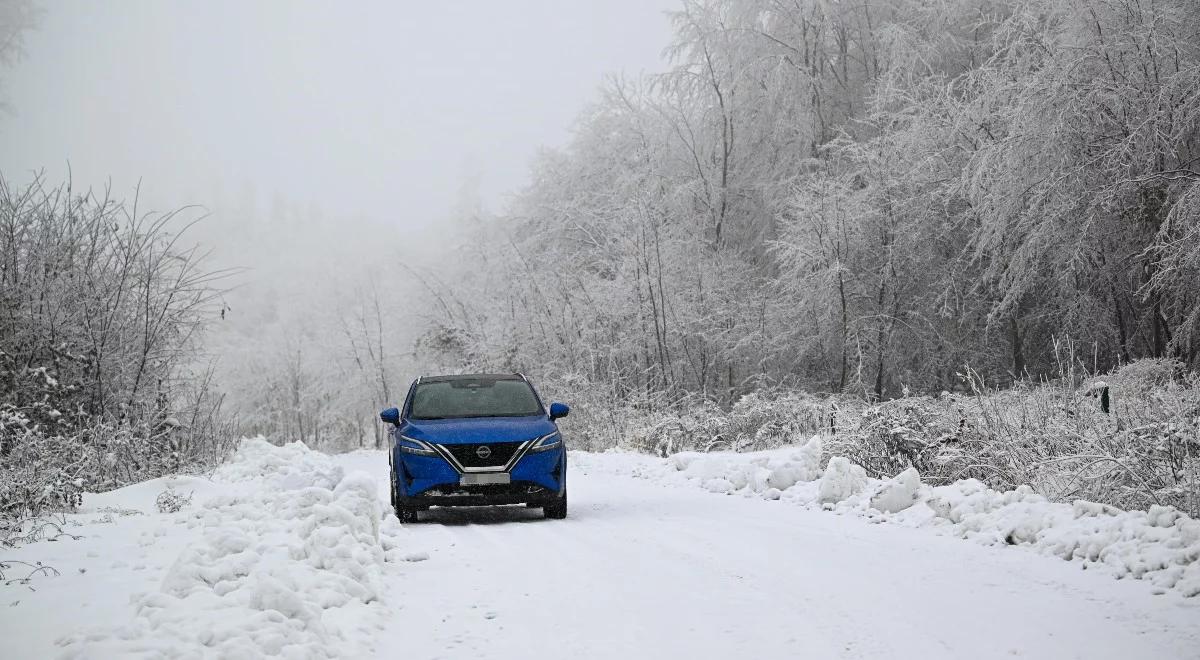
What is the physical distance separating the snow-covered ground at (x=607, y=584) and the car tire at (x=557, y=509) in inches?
17.5

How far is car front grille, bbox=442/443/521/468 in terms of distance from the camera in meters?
9.66

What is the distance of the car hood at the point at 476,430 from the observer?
9781 mm

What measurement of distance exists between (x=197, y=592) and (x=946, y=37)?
24310mm

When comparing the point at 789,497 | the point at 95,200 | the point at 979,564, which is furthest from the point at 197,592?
the point at 95,200

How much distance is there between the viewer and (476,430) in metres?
9.92

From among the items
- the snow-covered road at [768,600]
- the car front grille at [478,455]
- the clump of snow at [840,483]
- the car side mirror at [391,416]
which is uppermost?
the car side mirror at [391,416]

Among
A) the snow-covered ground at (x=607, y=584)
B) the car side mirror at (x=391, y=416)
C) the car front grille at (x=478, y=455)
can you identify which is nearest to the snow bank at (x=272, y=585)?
the snow-covered ground at (x=607, y=584)

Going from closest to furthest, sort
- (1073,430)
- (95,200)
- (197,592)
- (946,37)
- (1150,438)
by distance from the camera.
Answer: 1. (197,592)
2. (1150,438)
3. (1073,430)
4. (95,200)
5. (946,37)

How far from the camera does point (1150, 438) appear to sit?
7.34m

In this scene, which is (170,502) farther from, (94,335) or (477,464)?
(94,335)

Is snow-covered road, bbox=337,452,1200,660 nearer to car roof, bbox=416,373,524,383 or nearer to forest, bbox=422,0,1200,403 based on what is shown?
car roof, bbox=416,373,524,383

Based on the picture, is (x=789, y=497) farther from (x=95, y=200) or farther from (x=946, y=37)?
(x=946, y=37)

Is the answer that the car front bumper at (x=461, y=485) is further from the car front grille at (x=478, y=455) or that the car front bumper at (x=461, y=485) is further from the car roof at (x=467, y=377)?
the car roof at (x=467, y=377)

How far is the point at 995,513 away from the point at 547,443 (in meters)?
4.60
